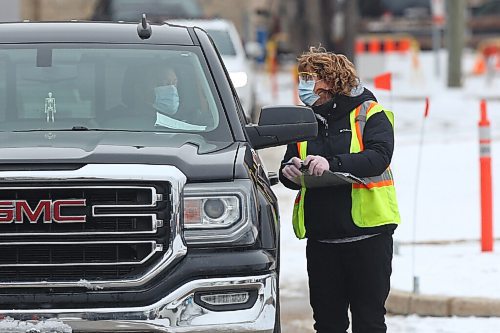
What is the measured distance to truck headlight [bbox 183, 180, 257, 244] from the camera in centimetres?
535

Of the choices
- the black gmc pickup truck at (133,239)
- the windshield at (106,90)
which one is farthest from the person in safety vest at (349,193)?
the black gmc pickup truck at (133,239)

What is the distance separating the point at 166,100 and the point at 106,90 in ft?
1.01

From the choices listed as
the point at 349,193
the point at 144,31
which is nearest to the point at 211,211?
the point at 349,193

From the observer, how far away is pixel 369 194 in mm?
6340

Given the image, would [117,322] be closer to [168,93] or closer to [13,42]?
[168,93]

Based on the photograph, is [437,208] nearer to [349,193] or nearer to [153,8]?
[349,193]

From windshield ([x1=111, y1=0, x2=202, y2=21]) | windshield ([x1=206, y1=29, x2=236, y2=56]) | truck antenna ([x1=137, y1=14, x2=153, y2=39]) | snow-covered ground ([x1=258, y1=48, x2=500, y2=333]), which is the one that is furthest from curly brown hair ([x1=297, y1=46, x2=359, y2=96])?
windshield ([x1=111, y1=0, x2=202, y2=21])

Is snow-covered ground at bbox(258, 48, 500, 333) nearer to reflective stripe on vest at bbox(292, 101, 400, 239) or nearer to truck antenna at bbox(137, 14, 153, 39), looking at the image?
reflective stripe on vest at bbox(292, 101, 400, 239)

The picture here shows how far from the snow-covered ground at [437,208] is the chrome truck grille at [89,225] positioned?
3338 mm

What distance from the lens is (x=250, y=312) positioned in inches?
209

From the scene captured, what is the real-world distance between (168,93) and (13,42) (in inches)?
33.0

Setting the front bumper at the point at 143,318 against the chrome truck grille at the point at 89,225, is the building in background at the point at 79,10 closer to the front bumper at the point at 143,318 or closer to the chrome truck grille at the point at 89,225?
the chrome truck grille at the point at 89,225

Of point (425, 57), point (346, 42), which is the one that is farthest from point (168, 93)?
point (425, 57)

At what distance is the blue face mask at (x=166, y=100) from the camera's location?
6.38 m
